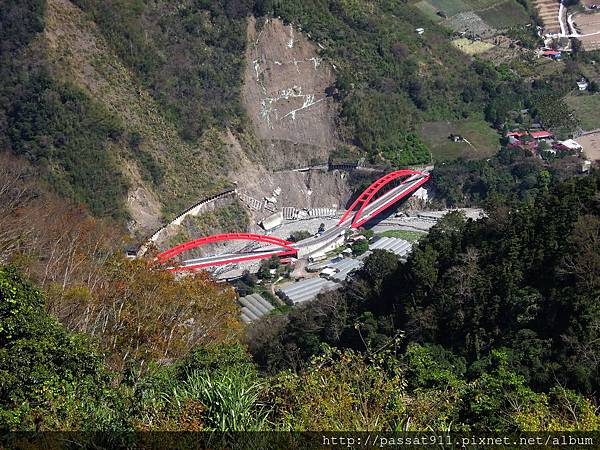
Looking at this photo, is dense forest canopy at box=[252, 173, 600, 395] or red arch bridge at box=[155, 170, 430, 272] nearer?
dense forest canopy at box=[252, 173, 600, 395]

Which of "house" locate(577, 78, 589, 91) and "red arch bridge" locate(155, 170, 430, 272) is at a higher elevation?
"red arch bridge" locate(155, 170, 430, 272)

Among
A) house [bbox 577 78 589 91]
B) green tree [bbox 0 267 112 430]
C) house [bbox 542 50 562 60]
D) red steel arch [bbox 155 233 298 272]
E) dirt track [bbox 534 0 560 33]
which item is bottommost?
dirt track [bbox 534 0 560 33]

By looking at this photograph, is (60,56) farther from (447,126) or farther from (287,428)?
(287,428)

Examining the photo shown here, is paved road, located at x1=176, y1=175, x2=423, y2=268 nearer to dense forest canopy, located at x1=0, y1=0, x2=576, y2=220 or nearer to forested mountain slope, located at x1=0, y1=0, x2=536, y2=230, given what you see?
dense forest canopy, located at x1=0, y1=0, x2=576, y2=220

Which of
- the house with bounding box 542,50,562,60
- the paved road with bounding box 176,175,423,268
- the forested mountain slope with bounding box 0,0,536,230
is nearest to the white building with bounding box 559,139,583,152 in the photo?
the forested mountain slope with bounding box 0,0,536,230

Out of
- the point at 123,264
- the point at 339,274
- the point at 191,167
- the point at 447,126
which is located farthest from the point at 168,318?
the point at 447,126

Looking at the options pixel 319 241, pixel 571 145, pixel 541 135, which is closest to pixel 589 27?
pixel 541 135

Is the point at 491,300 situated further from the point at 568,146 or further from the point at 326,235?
the point at 568,146
